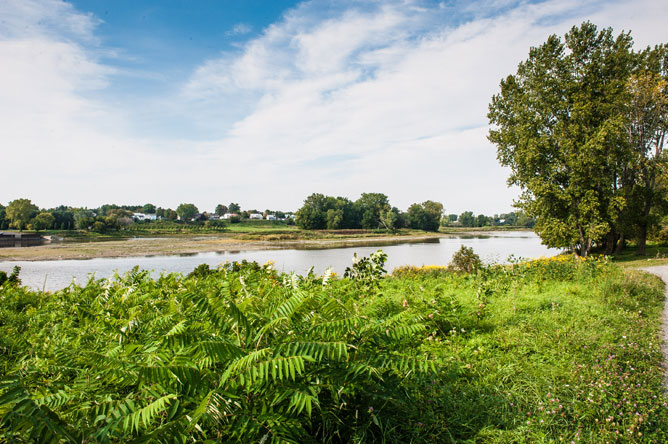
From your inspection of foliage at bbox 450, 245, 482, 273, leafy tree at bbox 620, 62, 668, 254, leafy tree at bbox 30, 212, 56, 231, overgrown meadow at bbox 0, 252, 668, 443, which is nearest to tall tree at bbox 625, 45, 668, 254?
leafy tree at bbox 620, 62, 668, 254

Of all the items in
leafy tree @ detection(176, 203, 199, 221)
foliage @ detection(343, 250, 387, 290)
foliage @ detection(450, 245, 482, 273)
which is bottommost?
foliage @ detection(450, 245, 482, 273)

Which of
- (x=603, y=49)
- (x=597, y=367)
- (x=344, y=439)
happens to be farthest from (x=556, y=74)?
(x=344, y=439)

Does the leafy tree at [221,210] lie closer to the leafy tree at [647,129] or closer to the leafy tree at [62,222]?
the leafy tree at [62,222]

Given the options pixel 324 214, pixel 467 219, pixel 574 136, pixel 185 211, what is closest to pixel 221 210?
pixel 185 211

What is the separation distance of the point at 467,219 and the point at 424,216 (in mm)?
57662

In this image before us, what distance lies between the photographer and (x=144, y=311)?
10.7 ft

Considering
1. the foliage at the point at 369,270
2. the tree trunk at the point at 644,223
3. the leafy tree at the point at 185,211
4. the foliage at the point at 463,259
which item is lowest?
the foliage at the point at 463,259

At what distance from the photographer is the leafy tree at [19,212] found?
5034 centimetres

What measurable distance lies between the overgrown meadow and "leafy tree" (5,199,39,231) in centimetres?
6163

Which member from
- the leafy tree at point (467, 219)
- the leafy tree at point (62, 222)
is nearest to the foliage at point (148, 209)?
the leafy tree at point (62, 222)

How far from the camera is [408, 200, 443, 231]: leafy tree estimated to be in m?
91.1

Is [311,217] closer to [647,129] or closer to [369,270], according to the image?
[647,129]

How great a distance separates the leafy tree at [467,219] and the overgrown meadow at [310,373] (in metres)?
142

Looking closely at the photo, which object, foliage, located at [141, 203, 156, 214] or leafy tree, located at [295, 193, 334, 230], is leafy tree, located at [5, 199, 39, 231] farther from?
foliage, located at [141, 203, 156, 214]
